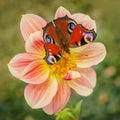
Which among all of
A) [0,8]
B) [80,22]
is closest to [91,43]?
[80,22]

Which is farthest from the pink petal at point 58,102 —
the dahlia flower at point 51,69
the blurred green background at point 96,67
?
the blurred green background at point 96,67

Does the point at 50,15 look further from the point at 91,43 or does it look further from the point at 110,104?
the point at 91,43

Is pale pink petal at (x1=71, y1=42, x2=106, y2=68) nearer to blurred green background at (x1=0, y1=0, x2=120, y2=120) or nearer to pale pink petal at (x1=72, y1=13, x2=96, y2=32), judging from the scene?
pale pink petal at (x1=72, y1=13, x2=96, y2=32)

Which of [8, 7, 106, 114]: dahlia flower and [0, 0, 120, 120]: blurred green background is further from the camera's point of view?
[0, 0, 120, 120]: blurred green background

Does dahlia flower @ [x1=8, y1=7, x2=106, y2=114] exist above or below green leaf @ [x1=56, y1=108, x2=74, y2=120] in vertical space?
above

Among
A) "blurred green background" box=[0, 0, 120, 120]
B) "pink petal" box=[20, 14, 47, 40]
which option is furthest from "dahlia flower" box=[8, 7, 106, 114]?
"blurred green background" box=[0, 0, 120, 120]
